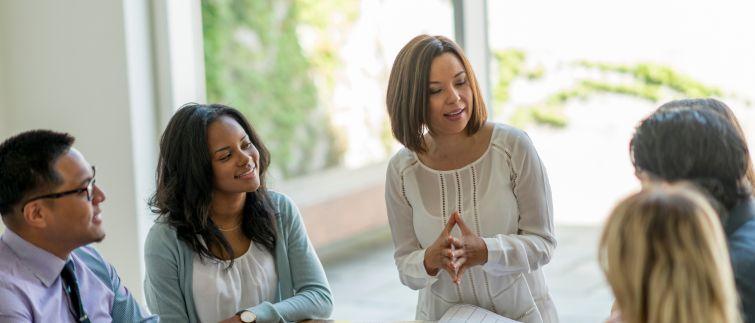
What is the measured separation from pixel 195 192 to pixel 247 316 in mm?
376

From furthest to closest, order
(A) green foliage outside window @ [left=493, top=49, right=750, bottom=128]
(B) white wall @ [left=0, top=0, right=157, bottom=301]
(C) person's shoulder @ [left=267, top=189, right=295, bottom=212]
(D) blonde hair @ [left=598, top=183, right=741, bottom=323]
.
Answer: (A) green foliage outside window @ [left=493, top=49, right=750, bottom=128], (B) white wall @ [left=0, top=0, right=157, bottom=301], (C) person's shoulder @ [left=267, top=189, right=295, bottom=212], (D) blonde hair @ [left=598, top=183, right=741, bottom=323]

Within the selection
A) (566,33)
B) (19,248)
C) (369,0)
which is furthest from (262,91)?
(19,248)

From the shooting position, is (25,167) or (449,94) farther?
(449,94)

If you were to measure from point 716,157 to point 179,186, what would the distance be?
53.6 inches

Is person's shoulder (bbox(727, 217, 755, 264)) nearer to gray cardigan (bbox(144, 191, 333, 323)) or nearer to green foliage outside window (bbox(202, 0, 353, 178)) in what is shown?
gray cardigan (bbox(144, 191, 333, 323))

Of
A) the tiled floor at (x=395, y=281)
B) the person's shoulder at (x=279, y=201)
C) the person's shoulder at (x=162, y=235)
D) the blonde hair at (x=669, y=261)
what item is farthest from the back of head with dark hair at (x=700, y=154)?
the tiled floor at (x=395, y=281)

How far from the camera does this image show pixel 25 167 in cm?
208

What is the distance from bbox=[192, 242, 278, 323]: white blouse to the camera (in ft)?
8.11

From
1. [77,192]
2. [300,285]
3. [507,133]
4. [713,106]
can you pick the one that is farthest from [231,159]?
[713,106]

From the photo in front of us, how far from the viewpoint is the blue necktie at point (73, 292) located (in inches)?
84.8

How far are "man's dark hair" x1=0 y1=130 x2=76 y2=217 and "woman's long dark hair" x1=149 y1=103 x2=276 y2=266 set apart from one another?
457mm

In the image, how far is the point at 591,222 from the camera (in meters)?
6.80

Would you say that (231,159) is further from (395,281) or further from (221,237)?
(395,281)

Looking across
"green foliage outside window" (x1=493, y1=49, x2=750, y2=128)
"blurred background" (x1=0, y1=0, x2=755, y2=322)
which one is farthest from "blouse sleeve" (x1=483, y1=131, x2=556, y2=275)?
"green foliage outside window" (x1=493, y1=49, x2=750, y2=128)
